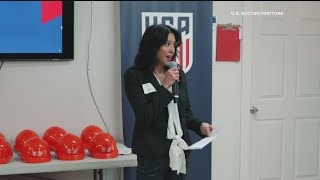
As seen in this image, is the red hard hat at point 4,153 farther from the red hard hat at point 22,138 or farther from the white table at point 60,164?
the red hard hat at point 22,138

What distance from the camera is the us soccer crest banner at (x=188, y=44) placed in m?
2.96

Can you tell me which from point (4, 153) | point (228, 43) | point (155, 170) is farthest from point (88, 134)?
point (228, 43)

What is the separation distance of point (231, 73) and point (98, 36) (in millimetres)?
1116

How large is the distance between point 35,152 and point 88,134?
0.48 m

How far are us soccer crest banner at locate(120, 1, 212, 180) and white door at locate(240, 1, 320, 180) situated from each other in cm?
39

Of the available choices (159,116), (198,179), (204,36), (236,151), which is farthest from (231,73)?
(159,116)

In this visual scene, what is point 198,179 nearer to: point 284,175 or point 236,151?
point 236,151

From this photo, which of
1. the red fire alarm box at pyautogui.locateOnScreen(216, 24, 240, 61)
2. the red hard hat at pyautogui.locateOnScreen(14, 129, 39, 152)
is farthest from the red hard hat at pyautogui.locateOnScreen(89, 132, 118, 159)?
the red fire alarm box at pyautogui.locateOnScreen(216, 24, 240, 61)

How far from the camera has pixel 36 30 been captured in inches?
110

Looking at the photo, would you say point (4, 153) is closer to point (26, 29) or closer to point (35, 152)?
point (35, 152)

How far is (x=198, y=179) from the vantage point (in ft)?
10.4

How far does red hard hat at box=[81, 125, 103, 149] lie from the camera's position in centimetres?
273

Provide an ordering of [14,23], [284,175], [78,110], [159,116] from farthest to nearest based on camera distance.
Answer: [284,175] < [78,110] < [14,23] < [159,116]

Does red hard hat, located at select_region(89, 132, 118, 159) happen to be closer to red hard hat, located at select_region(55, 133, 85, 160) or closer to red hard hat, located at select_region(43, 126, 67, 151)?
red hard hat, located at select_region(55, 133, 85, 160)
